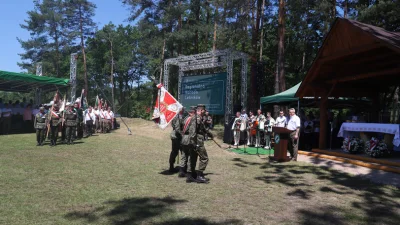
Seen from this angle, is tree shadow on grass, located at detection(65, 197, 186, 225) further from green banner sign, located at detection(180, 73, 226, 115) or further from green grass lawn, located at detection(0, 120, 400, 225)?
green banner sign, located at detection(180, 73, 226, 115)

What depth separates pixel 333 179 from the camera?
26.5 ft

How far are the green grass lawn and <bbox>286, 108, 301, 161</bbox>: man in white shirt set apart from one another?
120 cm

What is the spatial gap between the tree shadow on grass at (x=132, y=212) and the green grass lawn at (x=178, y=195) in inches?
0.6

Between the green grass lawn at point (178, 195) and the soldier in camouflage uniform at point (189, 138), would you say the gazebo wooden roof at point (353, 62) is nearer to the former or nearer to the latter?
the green grass lawn at point (178, 195)

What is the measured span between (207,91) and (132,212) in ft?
49.8

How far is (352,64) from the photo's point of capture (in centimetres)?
1155

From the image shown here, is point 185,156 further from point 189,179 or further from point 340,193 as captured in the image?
point 340,193

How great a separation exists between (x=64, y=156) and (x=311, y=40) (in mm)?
25980

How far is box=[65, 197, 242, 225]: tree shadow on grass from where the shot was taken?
4.73 metres

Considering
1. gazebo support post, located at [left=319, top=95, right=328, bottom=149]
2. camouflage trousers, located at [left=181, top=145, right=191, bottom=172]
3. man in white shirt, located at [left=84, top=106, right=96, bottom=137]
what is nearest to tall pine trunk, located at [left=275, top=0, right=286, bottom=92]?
gazebo support post, located at [left=319, top=95, right=328, bottom=149]

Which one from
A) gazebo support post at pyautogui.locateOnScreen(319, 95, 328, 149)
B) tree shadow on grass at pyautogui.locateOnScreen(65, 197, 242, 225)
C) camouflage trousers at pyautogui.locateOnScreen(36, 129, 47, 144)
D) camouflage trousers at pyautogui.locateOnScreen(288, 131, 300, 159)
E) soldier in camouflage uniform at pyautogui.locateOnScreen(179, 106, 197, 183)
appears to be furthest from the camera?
camouflage trousers at pyautogui.locateOnScreen(36, 129, 47, 144)

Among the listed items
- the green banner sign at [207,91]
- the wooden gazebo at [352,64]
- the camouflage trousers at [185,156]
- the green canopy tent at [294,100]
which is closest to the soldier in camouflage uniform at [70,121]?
the camouflage trousers at [185,156]

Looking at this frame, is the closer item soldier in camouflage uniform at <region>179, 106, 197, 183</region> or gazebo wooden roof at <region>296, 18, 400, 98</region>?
soldier in camouflage uniform at <region>179, 106, 197, 183</region>

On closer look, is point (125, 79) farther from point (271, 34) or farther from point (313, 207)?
point (313, 207)
